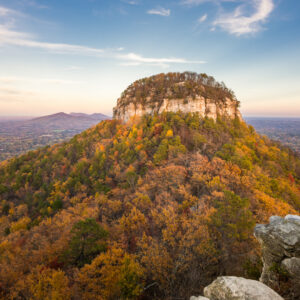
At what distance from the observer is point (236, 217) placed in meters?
19.7

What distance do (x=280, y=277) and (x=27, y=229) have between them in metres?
52.8

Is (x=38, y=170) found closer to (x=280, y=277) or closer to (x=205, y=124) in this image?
(x=205, y=124)

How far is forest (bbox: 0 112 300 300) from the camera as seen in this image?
54.0ft

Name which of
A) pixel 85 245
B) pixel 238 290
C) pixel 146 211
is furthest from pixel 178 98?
pixel 238 290

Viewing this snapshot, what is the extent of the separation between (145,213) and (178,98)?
158 ft

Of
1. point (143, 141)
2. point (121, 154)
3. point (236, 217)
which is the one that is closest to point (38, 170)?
point (121, 154)

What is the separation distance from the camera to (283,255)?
33.6ft

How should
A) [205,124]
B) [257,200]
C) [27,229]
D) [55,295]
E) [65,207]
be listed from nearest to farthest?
1. [55,295]
2. [257,200]
3. [27,229]
4. [65,207]
5. [205,124]

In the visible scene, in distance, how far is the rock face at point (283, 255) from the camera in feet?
30.3

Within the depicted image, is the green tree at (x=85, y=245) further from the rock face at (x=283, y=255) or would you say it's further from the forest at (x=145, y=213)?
the rock face at (x=283, y=255)

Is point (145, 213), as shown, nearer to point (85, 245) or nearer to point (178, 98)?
point (85, 245)

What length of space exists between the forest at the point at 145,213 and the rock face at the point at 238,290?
6.90 meters

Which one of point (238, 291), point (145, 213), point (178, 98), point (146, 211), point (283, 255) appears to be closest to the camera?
point (238, 291)

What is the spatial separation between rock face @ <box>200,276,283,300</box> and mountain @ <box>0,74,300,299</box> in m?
6.88
